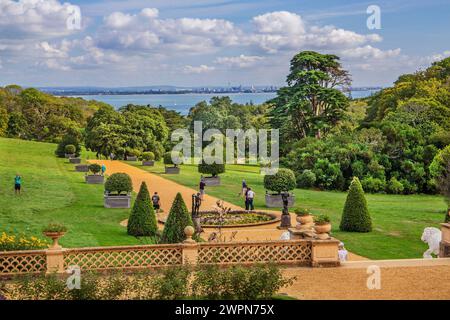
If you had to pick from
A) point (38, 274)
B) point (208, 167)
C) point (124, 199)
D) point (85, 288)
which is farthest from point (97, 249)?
point (208, 167)

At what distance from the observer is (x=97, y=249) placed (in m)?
19.0

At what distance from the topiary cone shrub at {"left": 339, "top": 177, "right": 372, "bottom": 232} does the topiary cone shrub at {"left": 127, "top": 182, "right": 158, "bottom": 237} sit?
28.4 ft

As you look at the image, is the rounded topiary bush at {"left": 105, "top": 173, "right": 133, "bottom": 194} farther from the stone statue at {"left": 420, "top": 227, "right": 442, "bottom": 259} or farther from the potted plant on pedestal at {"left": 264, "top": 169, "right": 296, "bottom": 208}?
the stone statue at {"left": 420, "top": 227, "right": 442, "bottom": 259}

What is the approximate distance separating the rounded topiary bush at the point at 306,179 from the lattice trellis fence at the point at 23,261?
36019mm

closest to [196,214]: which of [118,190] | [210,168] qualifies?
[118,190]

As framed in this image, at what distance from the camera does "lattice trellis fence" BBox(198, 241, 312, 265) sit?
1955 centimetres

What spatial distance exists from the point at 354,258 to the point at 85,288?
1257 centimetres

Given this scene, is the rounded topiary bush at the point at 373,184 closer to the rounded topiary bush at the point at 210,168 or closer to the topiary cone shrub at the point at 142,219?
the rounded topiary bush at the point at 210,168

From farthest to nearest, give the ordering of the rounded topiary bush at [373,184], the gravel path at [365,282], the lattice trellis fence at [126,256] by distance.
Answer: the rounded topiary bush at [373,184] < the lattice trellis fence at [126,256] < the gravel path at [365,282]

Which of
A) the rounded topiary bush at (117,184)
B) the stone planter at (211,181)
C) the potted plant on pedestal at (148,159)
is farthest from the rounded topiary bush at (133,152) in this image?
the rounded topiary bush at (117,184)

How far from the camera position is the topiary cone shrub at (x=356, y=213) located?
2990 cm

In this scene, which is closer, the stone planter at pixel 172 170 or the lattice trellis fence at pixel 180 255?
the lattice trellis fence at pixel 180 255

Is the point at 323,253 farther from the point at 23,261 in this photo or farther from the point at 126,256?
the point at 23,261

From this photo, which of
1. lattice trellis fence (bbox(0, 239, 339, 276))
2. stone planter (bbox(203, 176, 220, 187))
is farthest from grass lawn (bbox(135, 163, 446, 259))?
lattice trellis fence (bbox(0, 239, 339, 276))
